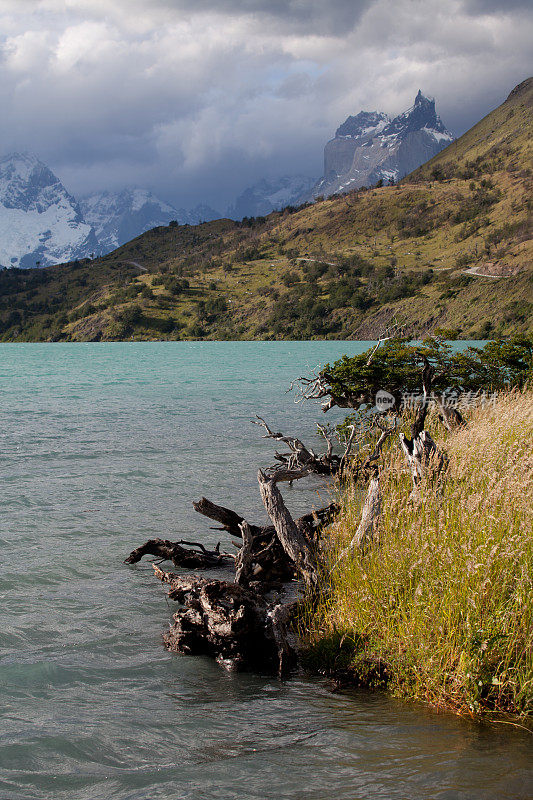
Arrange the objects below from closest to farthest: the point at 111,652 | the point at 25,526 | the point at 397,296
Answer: the point at 111,652 → the point at 25,526 → the point at 397,296

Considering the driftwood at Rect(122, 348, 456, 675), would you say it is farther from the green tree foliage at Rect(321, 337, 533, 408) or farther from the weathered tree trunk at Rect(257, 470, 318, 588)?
the green tree foliage at Rect(321, 337, 533, 408)

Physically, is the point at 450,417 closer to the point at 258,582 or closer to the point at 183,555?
the point at 183,555

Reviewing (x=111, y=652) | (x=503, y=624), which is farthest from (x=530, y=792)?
(x=111, y=652)

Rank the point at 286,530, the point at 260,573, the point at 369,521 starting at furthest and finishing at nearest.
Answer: the point at 260,573, the point at 286,530, the point at 369,521

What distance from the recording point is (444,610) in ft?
22.2

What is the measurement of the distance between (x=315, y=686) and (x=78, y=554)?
7.28 m

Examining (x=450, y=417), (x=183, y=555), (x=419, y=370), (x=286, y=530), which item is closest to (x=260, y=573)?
(x=286, y=530)

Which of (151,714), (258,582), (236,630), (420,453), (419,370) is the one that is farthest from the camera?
(419,370)

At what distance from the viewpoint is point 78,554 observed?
44.0 feet

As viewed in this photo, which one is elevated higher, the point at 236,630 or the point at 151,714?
the point at 236,630

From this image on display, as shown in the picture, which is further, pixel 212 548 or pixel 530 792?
pixel 212 548

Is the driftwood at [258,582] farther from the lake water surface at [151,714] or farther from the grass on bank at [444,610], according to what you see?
the grass on bank at [444,610]

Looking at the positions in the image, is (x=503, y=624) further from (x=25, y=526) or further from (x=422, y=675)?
(x=25, y=526)

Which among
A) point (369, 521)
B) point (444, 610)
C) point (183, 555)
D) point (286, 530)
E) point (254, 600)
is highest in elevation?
point (369, 521)
